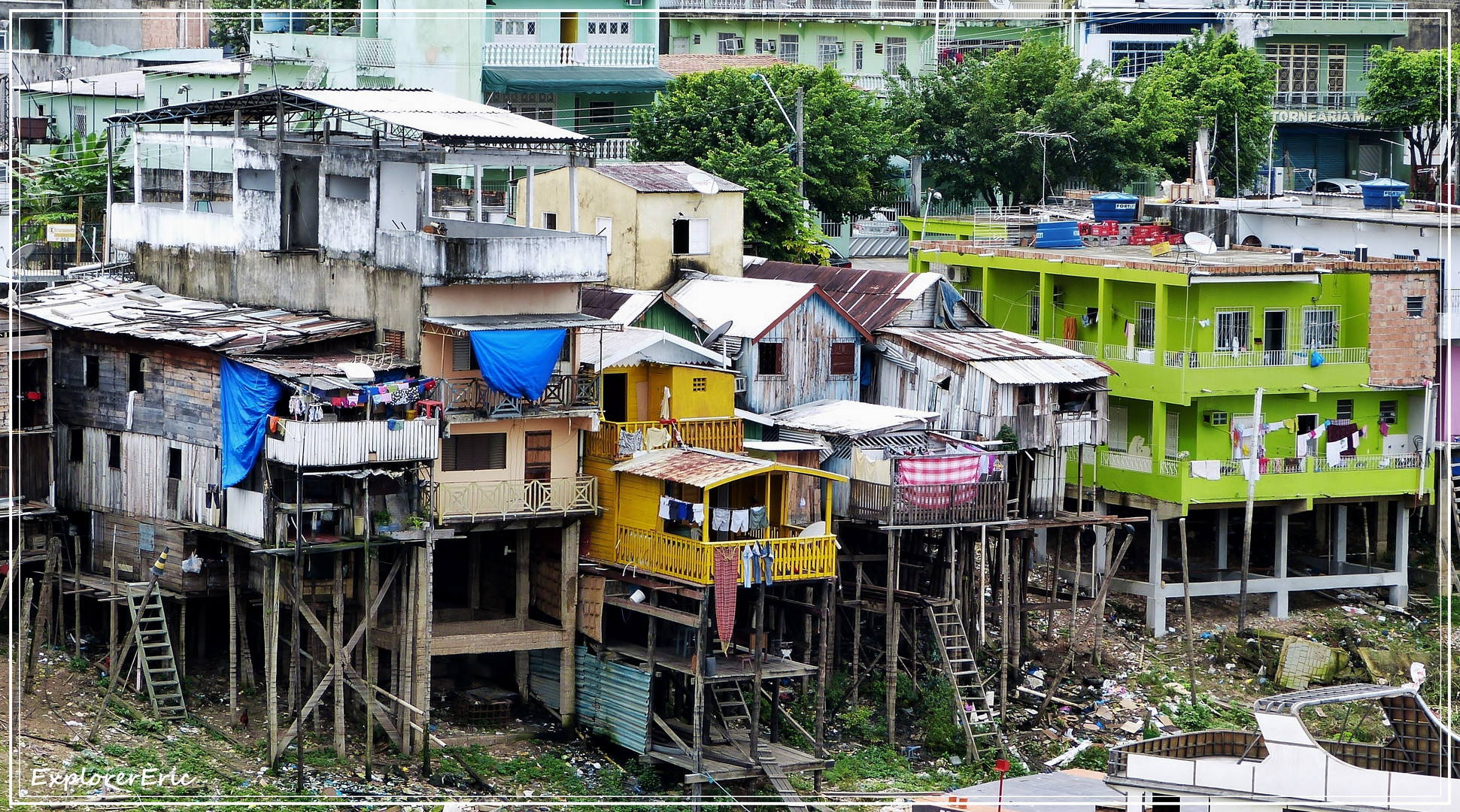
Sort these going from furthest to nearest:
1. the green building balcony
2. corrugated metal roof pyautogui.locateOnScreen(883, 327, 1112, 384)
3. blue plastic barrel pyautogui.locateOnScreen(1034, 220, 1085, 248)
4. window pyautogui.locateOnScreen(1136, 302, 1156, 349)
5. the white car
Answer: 1. the white car
2. blue plastic barrel pyautogui.locateOnScreen(1034, 220, 1085, 248)
3. window pyautogui.locateOnScreen(1136, 302, 1156, 349)
4. the green building balcony
5. corrugated metal roof pyautogui.locateOnScreen(883, 327, 1112, 384)

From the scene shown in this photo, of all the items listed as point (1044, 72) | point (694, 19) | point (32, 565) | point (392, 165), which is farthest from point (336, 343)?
point (694, 19)

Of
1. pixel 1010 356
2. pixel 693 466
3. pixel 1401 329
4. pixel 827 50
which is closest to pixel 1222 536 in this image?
pixel 1401 329

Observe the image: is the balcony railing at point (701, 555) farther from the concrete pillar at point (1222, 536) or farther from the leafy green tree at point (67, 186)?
the leafy green tree at point (67, 186)

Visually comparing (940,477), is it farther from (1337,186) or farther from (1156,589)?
→ (1337,186)

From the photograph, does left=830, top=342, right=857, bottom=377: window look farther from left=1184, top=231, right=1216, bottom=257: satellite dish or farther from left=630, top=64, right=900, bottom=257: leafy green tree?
left=630, top=64, right=900, bottom=257: leafy green tree

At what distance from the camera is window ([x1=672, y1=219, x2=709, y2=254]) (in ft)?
183

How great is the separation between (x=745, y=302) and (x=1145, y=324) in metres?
9.82

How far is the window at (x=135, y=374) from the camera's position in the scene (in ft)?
151

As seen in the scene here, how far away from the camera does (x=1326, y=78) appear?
90.9 metres

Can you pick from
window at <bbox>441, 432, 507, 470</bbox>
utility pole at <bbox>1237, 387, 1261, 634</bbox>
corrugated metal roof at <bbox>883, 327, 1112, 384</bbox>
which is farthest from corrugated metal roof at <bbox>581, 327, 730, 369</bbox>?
utility pole at <bbox>1237, 387, 1261, 634</bbox>

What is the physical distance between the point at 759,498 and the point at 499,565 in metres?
5.53

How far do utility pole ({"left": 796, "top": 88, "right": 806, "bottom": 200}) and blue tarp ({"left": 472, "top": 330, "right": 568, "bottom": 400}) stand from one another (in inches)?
867

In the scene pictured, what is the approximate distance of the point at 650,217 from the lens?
5503 cm

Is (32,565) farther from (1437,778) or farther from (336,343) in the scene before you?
(1437,778)
